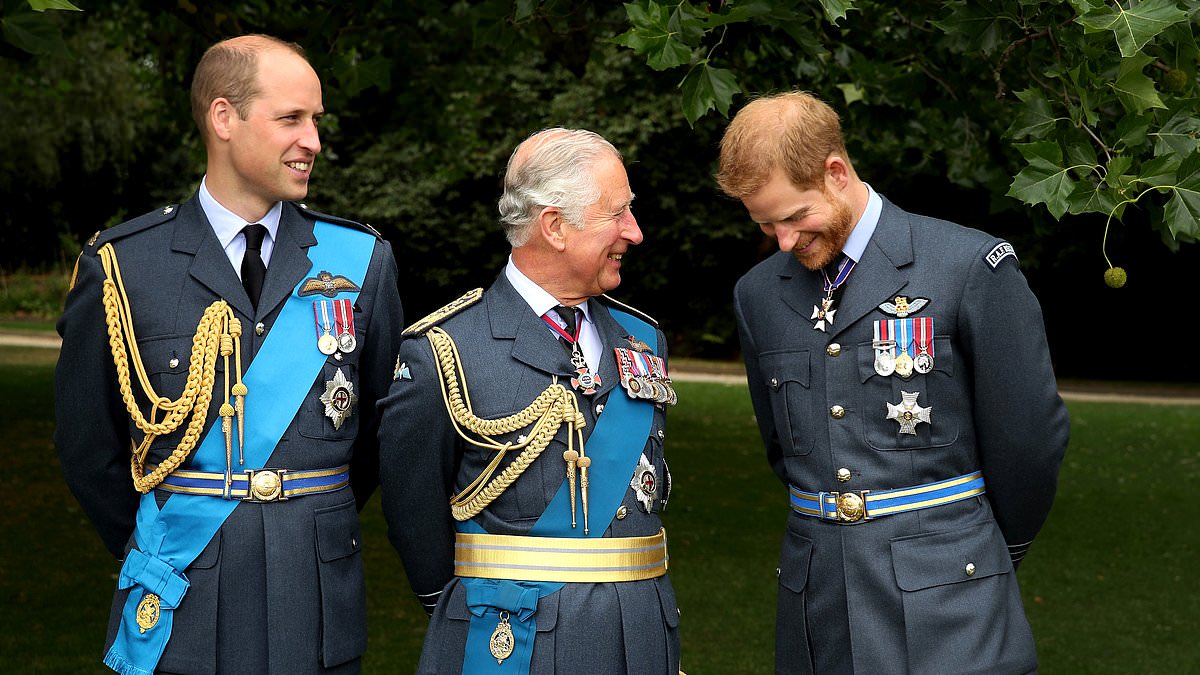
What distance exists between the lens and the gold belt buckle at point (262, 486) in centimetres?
325

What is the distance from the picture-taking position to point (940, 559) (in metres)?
3.19

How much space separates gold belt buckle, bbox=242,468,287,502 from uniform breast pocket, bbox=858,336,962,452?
1419mm

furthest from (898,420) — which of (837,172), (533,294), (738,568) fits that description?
(738,568)

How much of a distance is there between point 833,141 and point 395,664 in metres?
4.18

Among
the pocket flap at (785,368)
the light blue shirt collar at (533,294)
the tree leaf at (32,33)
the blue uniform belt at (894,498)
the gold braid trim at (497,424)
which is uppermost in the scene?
the tree leaf at (32,33)

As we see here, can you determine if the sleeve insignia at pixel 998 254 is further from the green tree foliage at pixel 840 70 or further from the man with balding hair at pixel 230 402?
the man with balding hair at pixel 230 402

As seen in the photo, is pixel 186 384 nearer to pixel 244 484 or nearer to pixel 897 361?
pixel 244 484

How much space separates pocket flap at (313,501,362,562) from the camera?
131 inches

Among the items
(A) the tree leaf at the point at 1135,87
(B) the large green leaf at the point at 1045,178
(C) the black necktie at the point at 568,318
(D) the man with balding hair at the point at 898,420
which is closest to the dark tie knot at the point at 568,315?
(C) the black necktie at the point at 568,318

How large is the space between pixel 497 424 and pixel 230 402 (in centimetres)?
68

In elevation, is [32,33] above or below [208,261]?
above

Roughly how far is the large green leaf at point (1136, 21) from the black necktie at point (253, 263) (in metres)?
2.19

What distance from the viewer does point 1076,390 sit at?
23328 millimetres

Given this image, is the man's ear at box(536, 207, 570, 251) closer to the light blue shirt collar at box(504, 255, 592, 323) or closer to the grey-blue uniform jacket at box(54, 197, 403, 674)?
the light blue shirt collar at box(504, 255, 592, 323)
